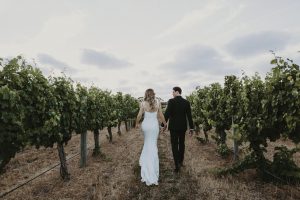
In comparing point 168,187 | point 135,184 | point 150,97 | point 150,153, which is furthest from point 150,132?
point 168,187

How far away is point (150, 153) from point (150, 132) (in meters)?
0.58

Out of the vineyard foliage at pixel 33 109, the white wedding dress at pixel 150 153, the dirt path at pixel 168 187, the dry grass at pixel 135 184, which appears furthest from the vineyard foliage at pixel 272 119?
the vineyard foliage at pixel 33 109

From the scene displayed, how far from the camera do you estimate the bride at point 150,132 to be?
905cm

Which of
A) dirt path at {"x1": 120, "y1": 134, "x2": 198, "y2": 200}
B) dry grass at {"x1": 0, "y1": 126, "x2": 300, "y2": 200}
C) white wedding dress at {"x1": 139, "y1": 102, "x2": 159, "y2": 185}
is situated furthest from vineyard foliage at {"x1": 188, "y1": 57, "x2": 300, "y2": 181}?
white wedding dress at {"x1": 139, "y1": 102, "x2": 159, "y2": 185}

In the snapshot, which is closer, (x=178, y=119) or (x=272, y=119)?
(x=272, y=119)

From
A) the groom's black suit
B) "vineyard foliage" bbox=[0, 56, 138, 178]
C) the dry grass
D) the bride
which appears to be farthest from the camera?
the groom's black suit

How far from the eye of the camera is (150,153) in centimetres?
925

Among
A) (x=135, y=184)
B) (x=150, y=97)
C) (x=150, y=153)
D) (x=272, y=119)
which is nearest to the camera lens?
(x=272, y=119)

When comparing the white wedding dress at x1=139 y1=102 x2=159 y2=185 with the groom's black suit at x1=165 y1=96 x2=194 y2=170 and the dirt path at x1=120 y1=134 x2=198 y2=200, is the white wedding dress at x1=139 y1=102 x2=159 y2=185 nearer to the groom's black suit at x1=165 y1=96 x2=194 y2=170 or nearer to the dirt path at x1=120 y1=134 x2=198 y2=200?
the dirt path at x1=120 y1=134 x2=198 y2=200

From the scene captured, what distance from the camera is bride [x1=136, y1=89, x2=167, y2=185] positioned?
9.05 metres

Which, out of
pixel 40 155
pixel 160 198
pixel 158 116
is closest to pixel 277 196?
pixel 160 198

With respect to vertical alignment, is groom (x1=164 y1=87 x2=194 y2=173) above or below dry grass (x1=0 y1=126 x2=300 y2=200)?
above

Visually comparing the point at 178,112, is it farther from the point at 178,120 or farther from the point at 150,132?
the point at 150,132

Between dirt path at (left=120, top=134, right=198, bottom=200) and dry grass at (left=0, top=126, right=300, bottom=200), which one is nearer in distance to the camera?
dirt path at (left=120, top=134, right=198, bottom=200)
